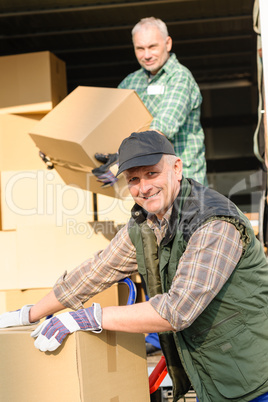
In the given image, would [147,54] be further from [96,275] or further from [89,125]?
[96,275]

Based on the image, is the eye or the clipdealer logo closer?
the eye

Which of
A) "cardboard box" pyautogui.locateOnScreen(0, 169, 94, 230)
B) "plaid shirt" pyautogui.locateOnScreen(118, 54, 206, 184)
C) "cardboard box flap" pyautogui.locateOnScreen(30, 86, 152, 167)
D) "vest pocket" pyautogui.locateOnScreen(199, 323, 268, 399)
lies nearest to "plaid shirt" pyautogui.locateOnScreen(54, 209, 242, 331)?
"vest pocket" pyautogui.locateOnScreen(199, 323, 268, 399)

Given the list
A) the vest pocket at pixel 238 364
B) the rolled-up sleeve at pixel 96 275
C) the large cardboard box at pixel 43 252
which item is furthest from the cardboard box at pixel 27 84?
the vest pocket at pixel 238 364

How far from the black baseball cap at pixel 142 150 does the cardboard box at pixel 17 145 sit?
222cm

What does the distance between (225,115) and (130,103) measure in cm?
368

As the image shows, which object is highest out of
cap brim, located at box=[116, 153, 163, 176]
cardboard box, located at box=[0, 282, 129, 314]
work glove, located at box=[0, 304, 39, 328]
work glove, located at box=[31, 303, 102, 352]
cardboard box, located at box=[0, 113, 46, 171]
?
cardboard box, located at box=[0, 113, 46, 171]

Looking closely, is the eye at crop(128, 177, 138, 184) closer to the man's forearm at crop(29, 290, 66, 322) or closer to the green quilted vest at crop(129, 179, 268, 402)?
the green quilted vest at crop(129, 179, 268, 402)

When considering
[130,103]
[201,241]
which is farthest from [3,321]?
[130,103]

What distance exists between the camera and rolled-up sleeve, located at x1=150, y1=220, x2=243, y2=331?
1.76 m

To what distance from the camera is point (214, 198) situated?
1.91 metres

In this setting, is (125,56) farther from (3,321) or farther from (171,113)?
(3,321)

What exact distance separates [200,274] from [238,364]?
310mm

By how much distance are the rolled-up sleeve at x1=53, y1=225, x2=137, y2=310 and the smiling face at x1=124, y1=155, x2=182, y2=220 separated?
23 cm

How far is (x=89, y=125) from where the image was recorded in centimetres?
304
